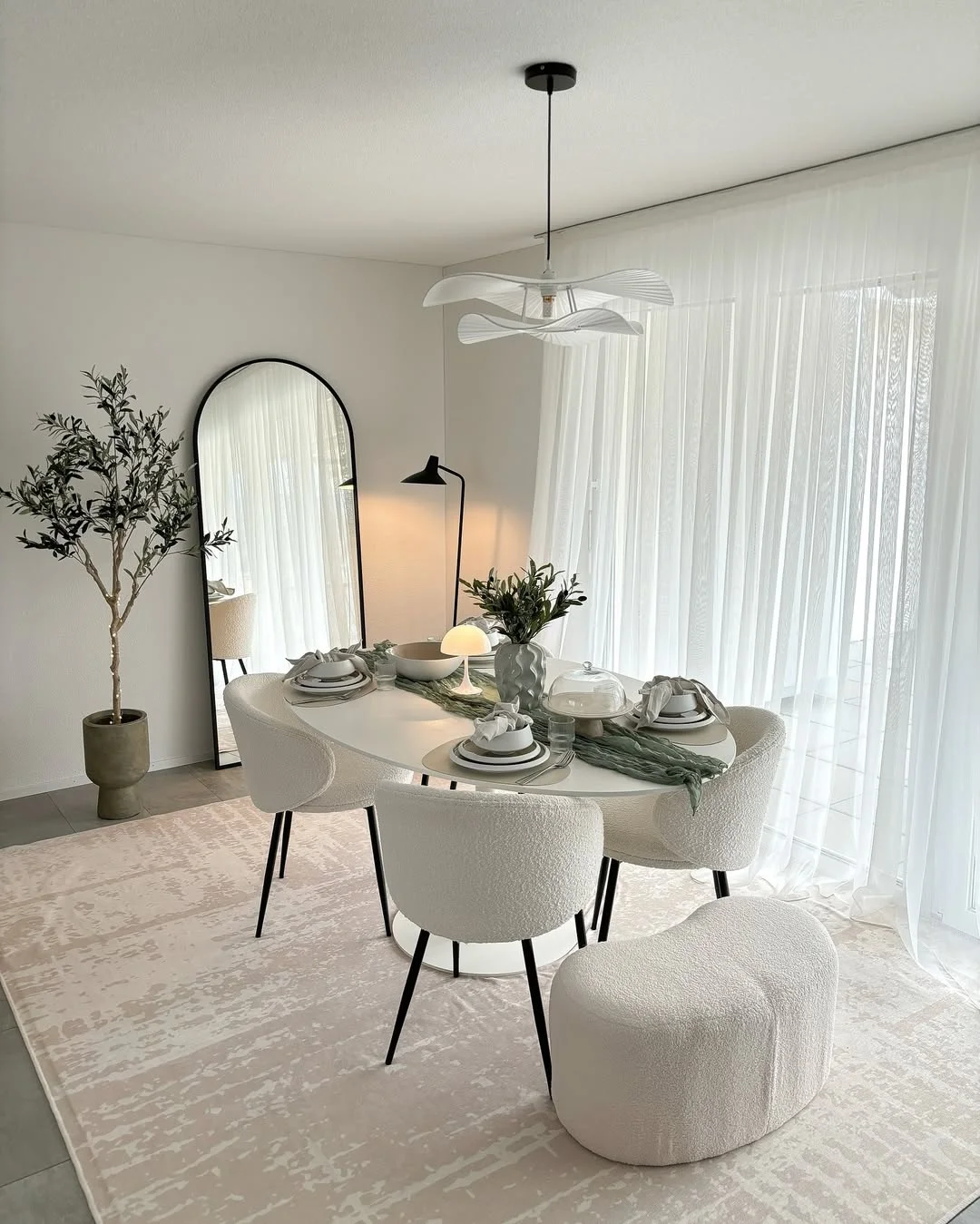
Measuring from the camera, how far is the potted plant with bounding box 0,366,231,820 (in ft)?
13.1

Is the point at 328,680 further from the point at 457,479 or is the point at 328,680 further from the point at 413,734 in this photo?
the point at 457,479

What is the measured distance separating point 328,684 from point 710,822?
4.16 ft

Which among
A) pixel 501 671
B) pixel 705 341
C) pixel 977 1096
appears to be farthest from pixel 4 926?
pixel 705 341

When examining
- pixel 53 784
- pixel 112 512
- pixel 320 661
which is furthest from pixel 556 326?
pixel 53 784

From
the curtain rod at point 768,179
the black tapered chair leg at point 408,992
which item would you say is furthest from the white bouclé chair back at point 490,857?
the curtain rod at point 768,179

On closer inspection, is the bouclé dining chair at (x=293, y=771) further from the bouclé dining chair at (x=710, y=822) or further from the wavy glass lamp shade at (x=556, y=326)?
the wavy glass lamp shade at (x=556, y=326)

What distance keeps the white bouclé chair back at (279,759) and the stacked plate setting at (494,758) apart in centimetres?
63

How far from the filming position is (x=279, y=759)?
9.99ft

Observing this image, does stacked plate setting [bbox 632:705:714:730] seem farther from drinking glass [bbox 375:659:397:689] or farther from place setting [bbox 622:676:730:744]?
drinking glass [bbox 375:659:397:689]

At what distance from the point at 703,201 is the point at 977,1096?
306cm

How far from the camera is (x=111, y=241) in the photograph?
4336 mm

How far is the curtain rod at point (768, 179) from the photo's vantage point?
2.93 m

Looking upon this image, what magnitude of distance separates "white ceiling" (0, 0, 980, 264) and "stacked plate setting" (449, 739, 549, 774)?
5.39 feet

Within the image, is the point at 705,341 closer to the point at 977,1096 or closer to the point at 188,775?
the point at 977,1096
